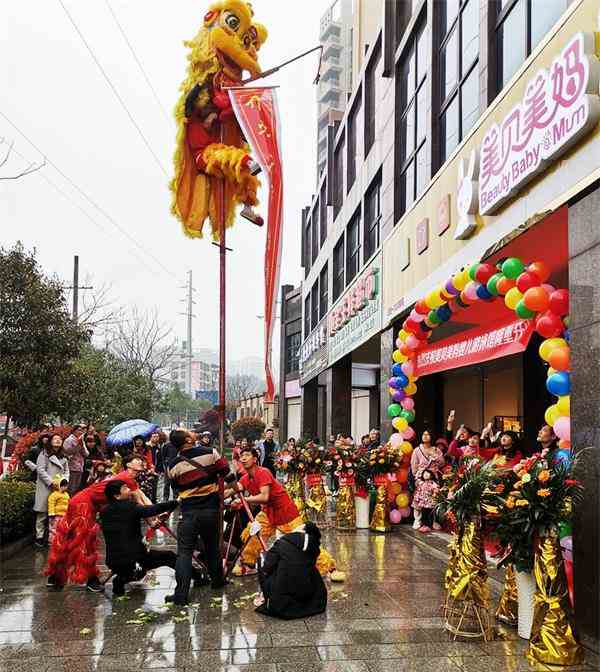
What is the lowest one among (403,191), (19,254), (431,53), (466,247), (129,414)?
(129,414)

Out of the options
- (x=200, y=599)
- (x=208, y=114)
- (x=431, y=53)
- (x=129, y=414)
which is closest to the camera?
(x=200, y=599)

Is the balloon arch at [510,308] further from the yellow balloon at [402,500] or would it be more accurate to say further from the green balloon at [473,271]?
the yellow balloon at [402,500]

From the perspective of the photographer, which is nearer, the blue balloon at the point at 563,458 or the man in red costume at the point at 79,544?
the blue balloon at the point at 563,458

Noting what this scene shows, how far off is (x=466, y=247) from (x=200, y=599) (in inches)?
223

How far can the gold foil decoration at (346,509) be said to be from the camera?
11.7 meters

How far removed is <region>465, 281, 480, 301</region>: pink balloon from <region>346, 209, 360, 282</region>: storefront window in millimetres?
11400

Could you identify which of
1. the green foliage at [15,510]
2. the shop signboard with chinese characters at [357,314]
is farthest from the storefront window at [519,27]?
the green foliage at [15,510]

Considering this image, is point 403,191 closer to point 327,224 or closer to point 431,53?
point 431,53

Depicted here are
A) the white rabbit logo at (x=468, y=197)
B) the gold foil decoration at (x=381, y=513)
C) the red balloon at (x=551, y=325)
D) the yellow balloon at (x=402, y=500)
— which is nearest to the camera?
the red balloon at (x=551, y=325)

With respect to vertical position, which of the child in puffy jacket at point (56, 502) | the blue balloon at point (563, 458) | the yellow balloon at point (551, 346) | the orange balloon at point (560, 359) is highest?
the yellow balloon at point (551, 346)

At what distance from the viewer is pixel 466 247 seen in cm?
945

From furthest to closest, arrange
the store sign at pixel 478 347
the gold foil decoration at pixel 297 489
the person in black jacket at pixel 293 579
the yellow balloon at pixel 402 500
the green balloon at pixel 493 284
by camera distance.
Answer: the gold foil decoration at pixel 297 489 → the yellow balloon at pixel 402 500 → the store sign at pixel 478 347 → the green balloon at pixel 493 284 → the person in black jacket at pixel 293 579

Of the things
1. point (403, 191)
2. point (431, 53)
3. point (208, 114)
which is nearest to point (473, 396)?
point (403, 191)

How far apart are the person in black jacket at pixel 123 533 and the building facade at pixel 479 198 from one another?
4270 mm
